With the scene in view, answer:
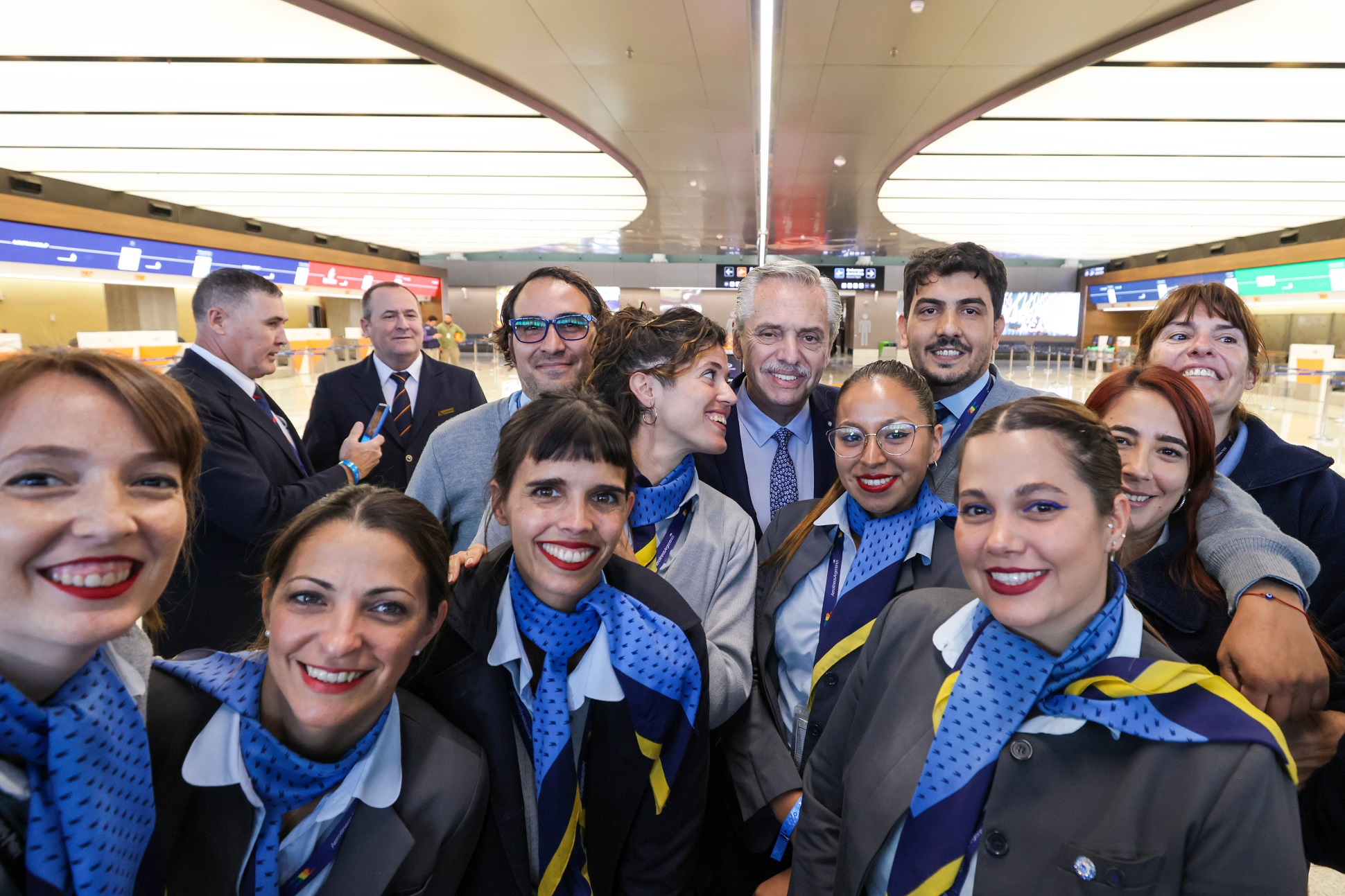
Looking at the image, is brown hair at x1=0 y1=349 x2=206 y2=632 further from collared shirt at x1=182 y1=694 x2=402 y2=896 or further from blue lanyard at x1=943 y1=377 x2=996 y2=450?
blue lanyard at x1=943 y1=377 x2=996 y2=450

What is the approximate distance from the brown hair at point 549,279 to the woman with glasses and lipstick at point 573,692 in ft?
4.10

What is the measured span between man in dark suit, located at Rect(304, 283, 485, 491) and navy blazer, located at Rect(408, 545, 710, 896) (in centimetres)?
271

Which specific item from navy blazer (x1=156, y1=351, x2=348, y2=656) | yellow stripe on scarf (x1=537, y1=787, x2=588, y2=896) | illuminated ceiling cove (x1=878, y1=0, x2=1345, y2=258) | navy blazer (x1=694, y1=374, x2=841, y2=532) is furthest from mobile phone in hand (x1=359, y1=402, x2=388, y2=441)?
illuminated ceiling cove (x1=878, y1=0, x2=1345, y2=258)

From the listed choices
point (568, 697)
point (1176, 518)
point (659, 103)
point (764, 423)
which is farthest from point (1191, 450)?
point (659, 103)

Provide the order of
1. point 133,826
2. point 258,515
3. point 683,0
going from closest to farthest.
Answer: point 133,826 < point 258,515 < point 683,0

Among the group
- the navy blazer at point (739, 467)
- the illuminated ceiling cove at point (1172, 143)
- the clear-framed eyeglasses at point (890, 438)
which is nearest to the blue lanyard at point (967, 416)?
the navy blazer at point (739, 467)

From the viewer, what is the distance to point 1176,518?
1.89 m

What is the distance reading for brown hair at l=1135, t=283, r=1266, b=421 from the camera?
94.4 inches

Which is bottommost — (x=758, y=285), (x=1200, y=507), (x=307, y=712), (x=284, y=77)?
(x=307, y=712)

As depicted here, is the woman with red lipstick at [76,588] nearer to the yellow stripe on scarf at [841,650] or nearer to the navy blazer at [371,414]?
the yellow stripe on scarf at [841,650]

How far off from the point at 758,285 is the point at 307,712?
89.8 inches

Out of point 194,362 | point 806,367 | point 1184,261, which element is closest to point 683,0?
point 806,367

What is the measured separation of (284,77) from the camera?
607 centimetres

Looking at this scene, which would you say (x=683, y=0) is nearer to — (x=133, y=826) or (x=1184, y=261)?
(x=133, y=826)
